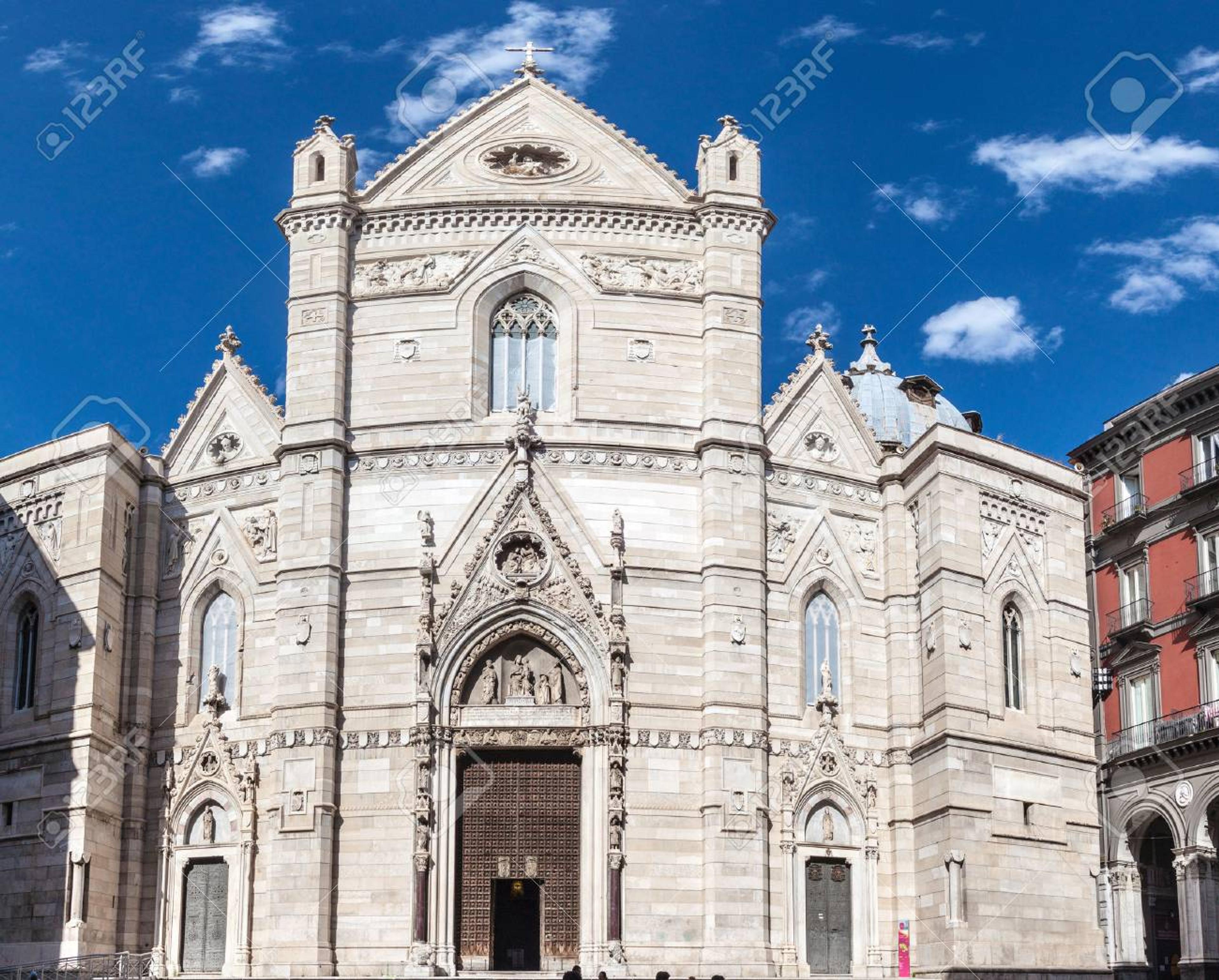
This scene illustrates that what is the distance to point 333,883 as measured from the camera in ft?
129

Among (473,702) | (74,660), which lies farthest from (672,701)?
(74,660)

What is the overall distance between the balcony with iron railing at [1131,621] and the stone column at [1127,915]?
608 centimetres

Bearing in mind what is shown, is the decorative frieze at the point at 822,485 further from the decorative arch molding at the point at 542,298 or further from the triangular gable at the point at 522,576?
the triangular gable at the point at 522,576

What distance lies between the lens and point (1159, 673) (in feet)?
165

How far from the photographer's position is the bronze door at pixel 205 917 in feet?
132

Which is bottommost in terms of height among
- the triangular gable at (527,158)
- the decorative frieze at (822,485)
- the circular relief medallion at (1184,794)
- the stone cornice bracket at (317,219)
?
the circular relief medallion at (1184,794)

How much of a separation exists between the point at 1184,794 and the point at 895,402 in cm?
1780

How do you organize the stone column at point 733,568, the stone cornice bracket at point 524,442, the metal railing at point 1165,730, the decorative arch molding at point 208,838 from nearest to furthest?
the stone column at point 733,568 < the decorative arch molding at point 208,838 < the stone cornice bracket at point 524,442 < the metal railing at point 1165,730

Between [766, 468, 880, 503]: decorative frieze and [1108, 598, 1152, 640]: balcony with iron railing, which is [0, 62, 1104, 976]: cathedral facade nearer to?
[766, 468, 880, 503]: decorative frieze

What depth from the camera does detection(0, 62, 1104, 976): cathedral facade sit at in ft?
130

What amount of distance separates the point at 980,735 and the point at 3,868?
69.8 feet

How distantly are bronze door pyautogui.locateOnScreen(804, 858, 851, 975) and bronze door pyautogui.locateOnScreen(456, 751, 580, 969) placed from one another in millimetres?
5026

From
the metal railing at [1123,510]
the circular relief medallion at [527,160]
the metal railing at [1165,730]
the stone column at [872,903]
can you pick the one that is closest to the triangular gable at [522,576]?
the stone column at [872,903]

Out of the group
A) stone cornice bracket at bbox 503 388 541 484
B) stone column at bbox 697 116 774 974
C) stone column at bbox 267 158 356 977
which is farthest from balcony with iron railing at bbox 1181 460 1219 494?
stone column at bbox 267 158 356 977
